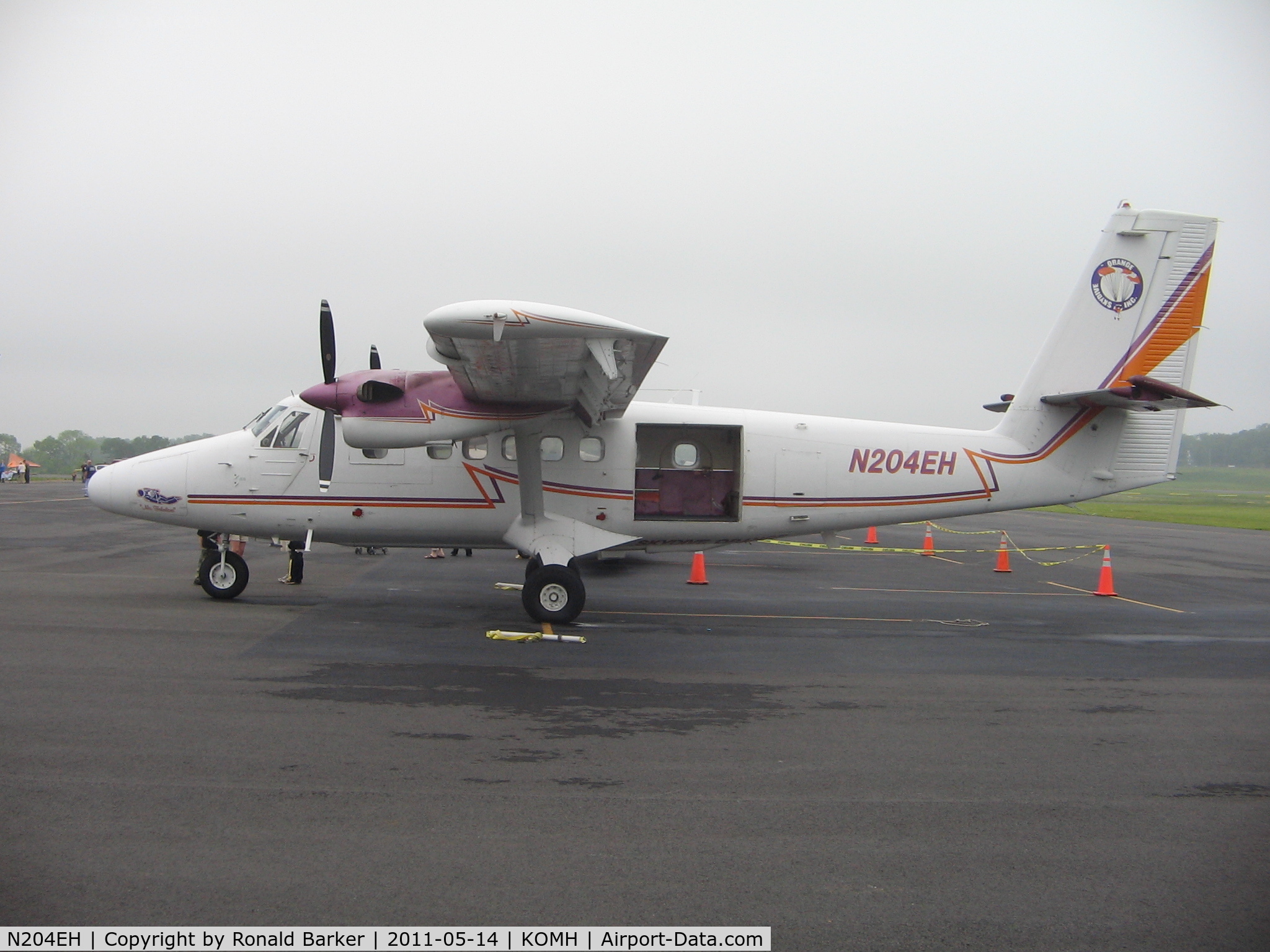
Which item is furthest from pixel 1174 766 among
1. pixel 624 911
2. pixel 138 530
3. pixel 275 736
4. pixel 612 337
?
pixel 138 530

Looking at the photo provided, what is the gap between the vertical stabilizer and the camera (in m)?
12.0

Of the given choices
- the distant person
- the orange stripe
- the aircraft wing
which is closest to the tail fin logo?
the orange stripe

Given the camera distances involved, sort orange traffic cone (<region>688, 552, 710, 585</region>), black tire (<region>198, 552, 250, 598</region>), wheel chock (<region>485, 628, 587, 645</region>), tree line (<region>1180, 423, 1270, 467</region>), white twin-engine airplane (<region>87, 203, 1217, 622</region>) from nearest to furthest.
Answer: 1. wheel chock (<region>485, 628, 587, 645</region>)
2. white twin-engine airplane (<region>87, 203, 1217, 622</region>)
3. black tire (<region>198, 552, 250, 598</region>)
4. orange traffic cone (<region>688, 552, 710, 585</region>)
5. tree line (<region>1180, 423, 1270, 467</region>)

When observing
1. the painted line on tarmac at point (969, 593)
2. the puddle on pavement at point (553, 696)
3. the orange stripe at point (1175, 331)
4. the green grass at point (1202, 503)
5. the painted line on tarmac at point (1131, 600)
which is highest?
the orange stripe at point (1175, 331)

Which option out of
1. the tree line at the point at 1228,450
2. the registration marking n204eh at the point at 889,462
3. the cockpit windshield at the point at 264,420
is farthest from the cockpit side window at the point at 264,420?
the tree line at the point at 1228,450

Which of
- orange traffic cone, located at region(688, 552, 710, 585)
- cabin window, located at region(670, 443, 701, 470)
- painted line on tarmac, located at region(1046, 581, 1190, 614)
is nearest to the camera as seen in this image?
cabin window, located at region(670, 443, 701, 470)

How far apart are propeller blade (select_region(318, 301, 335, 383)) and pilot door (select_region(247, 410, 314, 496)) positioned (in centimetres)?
140

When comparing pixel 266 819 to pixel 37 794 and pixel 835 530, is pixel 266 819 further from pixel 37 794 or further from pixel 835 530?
pixel 835 530

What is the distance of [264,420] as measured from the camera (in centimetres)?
1175

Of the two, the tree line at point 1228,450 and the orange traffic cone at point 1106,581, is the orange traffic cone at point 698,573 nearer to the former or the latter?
the orange traffic cone at point 1106,581

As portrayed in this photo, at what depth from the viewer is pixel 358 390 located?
10180mm

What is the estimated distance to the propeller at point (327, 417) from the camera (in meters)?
10.5

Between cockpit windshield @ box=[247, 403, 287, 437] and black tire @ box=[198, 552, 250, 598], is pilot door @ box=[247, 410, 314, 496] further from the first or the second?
black tire @ box=[198, 552, 250, 598]

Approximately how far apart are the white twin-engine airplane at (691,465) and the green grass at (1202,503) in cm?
139
